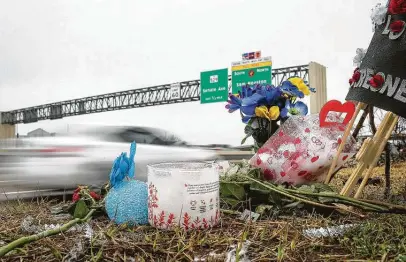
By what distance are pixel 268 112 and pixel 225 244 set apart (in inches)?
44.6

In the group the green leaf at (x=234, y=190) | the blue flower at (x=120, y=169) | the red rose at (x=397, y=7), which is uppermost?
the red rose at (x=397, y=7)

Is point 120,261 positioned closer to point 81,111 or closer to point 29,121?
point 81,111

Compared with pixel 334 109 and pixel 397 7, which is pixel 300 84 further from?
pixel 397 7

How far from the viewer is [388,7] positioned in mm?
1478

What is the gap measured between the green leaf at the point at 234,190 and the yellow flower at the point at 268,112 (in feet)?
1.76

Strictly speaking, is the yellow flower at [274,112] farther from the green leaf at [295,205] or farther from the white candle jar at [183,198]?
the white candle jar at [183,198]

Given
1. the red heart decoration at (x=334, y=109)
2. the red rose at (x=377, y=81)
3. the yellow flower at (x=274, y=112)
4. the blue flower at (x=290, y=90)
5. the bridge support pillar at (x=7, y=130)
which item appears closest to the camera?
the red rose at (x=377, y=81)

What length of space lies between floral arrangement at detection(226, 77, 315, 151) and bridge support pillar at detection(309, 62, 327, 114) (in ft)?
32.3

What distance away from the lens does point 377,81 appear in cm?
147

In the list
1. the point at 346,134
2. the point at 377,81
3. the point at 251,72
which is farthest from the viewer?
the point at 251,72

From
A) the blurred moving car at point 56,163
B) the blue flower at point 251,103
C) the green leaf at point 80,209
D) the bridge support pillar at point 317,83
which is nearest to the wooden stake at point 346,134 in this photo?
the blue flower at point 251,103

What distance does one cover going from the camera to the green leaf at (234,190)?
171 cm

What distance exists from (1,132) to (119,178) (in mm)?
36795

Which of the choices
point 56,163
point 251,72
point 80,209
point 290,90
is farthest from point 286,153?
point 251,72
